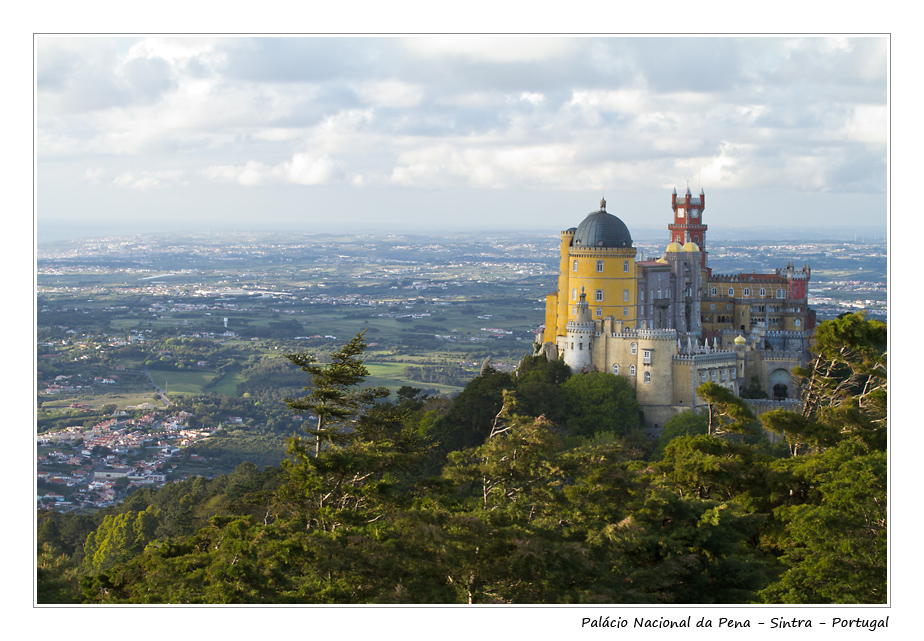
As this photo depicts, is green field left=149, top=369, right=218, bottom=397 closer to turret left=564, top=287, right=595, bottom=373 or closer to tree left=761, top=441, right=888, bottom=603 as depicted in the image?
turret left=564, top=287, right=595, bottom=373

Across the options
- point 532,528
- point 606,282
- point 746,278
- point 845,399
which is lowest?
point 532,528

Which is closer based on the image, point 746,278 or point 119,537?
point 119,537

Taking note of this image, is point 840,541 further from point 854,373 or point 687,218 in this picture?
point 687,218

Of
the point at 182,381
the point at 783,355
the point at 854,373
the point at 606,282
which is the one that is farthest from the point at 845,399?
the point at 182,381

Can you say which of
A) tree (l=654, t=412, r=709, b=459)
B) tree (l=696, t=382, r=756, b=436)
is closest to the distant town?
tree (l=654, t=412, r=709, b=459)

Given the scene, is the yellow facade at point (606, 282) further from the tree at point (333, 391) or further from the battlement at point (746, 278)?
the tree at point (333, 391)

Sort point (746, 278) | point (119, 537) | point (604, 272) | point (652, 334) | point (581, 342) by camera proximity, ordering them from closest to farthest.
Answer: point (119, 537) < point (652, 334) < point (581, 342) < point (604, 272) < point (746, 278)

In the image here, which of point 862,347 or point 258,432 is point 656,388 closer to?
point 862,347
